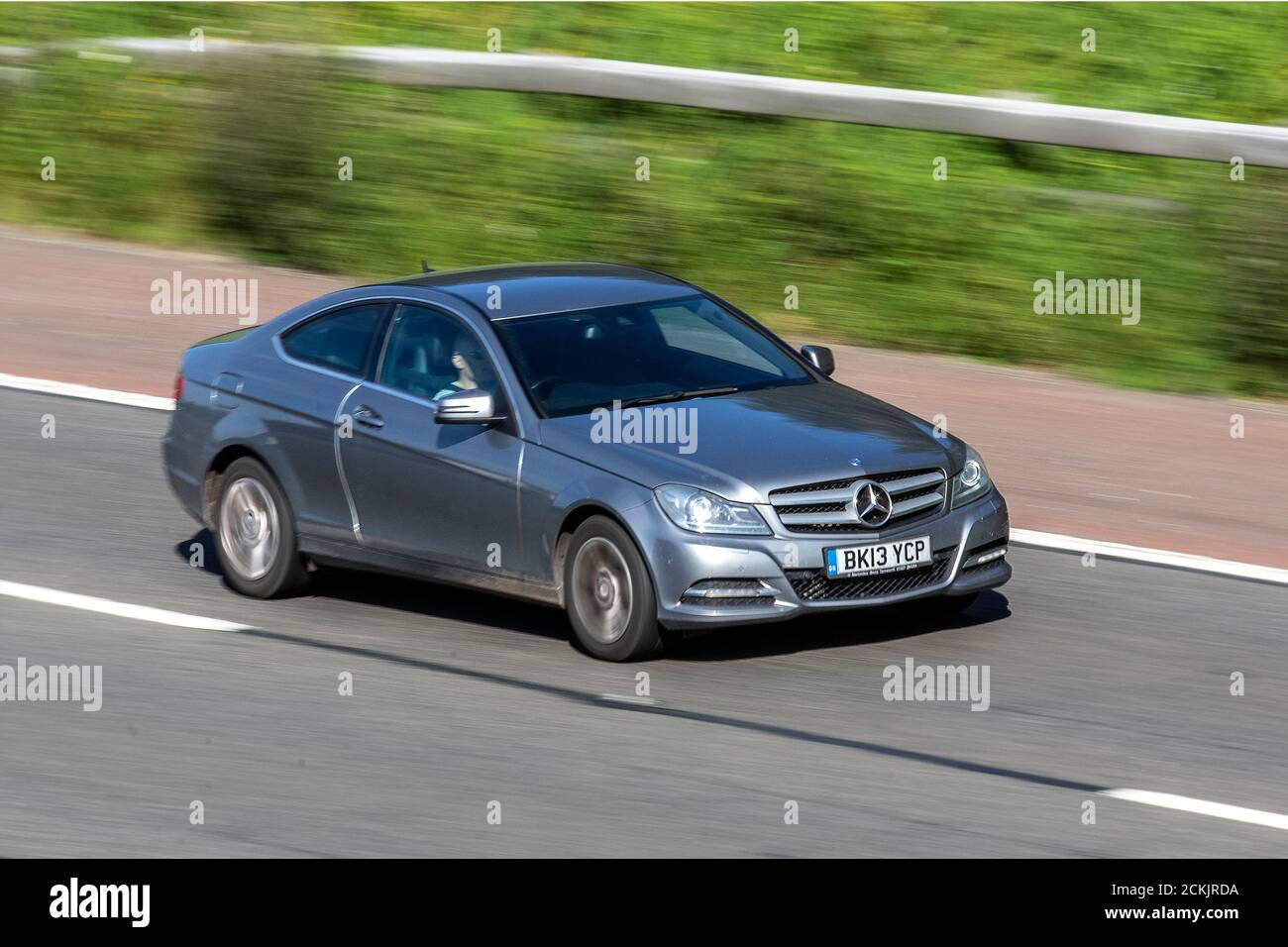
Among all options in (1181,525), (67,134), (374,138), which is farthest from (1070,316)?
(67,134)

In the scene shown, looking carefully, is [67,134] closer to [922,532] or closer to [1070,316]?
[1070,316]

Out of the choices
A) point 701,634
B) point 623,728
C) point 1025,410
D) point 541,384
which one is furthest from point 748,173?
point 623,728

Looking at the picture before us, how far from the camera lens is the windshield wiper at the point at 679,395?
9040 mm

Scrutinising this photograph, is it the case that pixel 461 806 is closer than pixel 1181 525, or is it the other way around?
pixel 461 806

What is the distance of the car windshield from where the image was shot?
916 cm

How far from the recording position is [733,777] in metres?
7.34

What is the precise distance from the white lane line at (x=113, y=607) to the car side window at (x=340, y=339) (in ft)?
4.32

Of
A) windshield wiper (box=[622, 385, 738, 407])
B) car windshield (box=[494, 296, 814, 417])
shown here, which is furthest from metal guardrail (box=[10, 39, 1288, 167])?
windshield wiper (box=[622, 385, 738, 407])

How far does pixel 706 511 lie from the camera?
840cm

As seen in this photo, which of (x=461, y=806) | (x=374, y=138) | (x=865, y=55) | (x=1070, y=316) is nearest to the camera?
(x=461, y=806)

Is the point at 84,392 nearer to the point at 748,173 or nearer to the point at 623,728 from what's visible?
the point at 748,173

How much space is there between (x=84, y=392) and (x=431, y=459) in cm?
597

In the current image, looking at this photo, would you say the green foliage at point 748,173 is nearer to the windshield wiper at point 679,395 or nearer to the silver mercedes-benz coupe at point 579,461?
the silver mercedes-benz coupe at point 579,461

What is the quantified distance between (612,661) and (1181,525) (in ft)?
13.6
